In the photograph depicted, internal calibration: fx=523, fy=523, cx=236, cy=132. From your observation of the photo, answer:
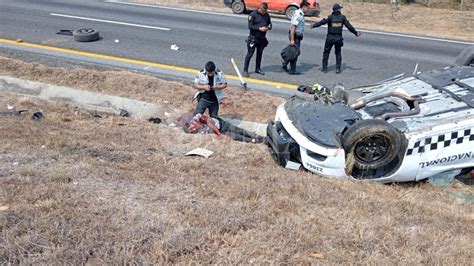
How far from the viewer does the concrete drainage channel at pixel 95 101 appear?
30.3ft

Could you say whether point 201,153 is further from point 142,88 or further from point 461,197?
point 142,88

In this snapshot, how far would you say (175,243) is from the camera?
3.89 metres

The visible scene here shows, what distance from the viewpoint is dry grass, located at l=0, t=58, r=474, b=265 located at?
3.82 metres

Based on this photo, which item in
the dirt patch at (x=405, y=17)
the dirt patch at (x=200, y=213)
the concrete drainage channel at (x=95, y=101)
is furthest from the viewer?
the dirt patch at (x=405, y=17)

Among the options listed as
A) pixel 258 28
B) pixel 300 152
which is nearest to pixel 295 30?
pixel 258 28

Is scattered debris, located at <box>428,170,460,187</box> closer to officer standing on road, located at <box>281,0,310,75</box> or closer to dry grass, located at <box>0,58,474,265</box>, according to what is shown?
dry grass, located at <box>0,58,474,265</box>

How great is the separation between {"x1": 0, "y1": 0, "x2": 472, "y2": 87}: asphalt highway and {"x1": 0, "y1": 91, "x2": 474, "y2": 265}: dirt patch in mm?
5640

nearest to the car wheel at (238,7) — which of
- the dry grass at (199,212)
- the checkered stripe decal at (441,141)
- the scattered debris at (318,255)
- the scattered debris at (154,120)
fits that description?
the scattered debris at (154,120)

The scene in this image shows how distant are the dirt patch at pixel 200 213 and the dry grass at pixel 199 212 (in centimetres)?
1

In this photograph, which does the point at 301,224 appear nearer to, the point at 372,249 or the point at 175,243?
the point at 372,249

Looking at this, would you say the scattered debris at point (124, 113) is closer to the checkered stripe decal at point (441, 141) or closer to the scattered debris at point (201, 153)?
the scattered debris at point (201, 153)

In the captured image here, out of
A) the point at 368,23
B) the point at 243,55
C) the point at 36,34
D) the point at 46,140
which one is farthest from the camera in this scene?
the point at 368,23

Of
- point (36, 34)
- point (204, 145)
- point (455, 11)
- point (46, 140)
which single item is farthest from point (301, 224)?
point (455, 11)

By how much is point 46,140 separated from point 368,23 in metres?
14.9
